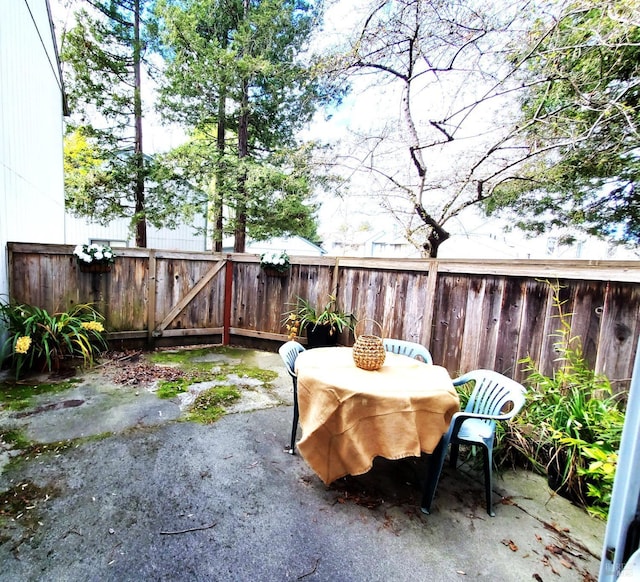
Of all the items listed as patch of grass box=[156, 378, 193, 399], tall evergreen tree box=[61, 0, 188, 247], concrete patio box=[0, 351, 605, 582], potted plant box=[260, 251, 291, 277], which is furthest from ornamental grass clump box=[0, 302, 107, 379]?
tall evergreen tree box=[61, 0, 188, 247]

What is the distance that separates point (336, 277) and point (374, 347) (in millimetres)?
2378

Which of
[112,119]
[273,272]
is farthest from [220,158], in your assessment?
[273,272]

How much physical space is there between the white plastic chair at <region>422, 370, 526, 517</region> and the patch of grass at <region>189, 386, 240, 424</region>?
1.77 m

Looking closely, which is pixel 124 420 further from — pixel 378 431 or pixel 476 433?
pixel 476 433

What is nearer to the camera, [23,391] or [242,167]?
[23,391]

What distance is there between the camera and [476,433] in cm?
185

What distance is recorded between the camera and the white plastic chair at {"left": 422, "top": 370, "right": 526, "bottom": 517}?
5.67ft

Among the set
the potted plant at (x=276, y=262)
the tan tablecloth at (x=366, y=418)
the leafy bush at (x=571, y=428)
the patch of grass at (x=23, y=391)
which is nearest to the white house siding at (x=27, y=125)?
the patch of grass at (x=23, y=391)

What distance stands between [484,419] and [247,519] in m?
1.43

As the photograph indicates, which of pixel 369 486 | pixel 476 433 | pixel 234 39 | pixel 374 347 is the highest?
pixel 234 39

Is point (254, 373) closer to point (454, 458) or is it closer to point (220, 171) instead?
point (454, 458)

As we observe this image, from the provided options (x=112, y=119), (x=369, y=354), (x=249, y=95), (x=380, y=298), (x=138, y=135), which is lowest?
(x=369, y=354)

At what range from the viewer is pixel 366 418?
170cm

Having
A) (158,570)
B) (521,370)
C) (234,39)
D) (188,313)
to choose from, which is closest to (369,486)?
(158,570)
